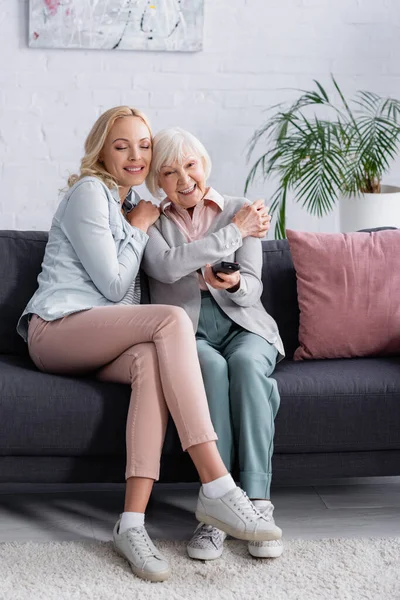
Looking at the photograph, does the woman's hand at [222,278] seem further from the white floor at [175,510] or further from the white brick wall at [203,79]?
the white brick wall at [203,79]

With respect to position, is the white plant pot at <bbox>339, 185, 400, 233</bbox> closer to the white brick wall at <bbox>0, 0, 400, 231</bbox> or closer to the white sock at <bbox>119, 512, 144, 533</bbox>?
the white brick wall at <bbox>0, 0, 400, 231</bbox>

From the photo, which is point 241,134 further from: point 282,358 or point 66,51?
point 282,358

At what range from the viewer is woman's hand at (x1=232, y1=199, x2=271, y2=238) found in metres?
2.53

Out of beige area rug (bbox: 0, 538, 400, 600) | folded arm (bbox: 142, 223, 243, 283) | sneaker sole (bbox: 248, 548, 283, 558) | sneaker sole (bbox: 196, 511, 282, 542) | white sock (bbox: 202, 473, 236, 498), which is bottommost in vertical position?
beige area rug (bbox: 0, 538, 400, 600)

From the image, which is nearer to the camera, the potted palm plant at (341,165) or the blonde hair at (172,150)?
the blonde hair at (172,150)

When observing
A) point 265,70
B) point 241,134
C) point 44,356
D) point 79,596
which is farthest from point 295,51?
point 79,596

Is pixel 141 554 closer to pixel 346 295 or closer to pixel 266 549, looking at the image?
pixel 266 549

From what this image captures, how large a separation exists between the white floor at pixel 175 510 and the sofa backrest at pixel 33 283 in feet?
1.41

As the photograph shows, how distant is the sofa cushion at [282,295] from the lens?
2.79 metres

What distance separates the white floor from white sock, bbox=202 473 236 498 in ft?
0.78

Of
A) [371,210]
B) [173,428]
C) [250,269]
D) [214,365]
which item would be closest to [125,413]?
[173,428]

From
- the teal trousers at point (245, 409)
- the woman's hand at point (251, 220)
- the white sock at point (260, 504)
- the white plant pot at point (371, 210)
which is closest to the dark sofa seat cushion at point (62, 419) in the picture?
the teal trousers at point (245, 409)

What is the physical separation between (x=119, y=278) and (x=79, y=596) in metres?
0.85

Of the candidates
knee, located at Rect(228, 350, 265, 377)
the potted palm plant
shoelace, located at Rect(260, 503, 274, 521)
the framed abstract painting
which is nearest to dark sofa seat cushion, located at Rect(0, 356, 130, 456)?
knee, located at Rect(228, 350, 265, 377)
